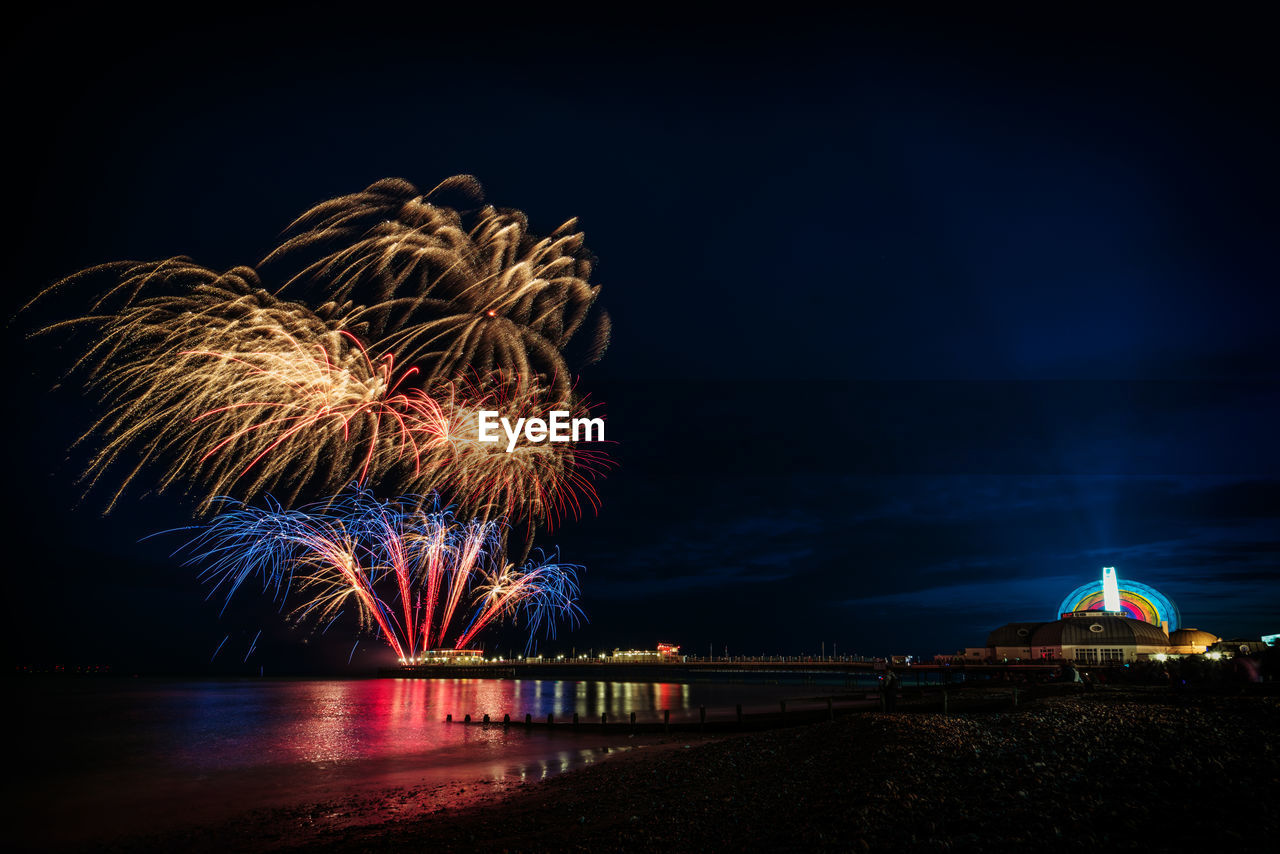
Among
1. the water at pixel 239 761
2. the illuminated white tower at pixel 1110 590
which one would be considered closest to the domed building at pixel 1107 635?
the illuminated white tower at pixel 1110 590

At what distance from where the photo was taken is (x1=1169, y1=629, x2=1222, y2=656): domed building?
7566cm

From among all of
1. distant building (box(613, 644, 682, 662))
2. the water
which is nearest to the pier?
distant building (box(613, 644, 682, 662))

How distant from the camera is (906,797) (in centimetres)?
1466

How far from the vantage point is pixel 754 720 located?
37750 millimetres

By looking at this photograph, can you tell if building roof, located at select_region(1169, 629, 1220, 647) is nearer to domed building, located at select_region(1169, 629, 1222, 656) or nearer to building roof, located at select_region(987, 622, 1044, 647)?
domed building, located at select_region(1169, 629, 1222, 656)

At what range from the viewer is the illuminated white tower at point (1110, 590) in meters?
94.3

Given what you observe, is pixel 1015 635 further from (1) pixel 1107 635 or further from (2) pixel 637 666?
(2) pixel 637 666

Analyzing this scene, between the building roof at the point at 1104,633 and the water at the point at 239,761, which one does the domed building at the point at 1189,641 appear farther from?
the water at the point at 239,761

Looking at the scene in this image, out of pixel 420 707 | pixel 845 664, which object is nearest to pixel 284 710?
pixel 420 707
